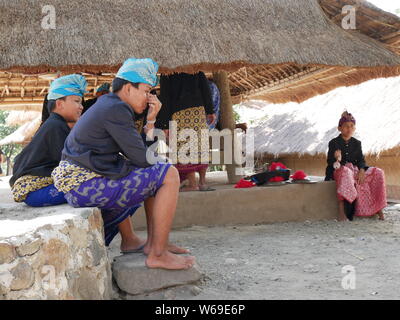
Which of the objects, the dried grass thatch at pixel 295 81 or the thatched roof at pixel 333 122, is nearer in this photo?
the dried grass thatch at pixel 295 81

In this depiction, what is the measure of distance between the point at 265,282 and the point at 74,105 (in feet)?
6.36

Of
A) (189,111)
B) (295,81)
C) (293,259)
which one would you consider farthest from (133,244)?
(295,81)

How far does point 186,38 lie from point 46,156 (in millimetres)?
2545

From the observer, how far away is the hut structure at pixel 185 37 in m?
4.56

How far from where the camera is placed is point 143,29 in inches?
196

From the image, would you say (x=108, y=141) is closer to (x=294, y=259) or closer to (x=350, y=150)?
(x=294, y=259)

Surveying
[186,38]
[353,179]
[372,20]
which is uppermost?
[372,20]

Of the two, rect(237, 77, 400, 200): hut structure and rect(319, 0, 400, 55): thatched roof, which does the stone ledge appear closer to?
rect(319, 0, 400, 55): thatched roof

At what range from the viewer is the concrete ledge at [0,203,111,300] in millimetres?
1870

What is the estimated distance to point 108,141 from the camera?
264 cm

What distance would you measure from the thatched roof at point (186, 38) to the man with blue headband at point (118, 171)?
6.93 ft

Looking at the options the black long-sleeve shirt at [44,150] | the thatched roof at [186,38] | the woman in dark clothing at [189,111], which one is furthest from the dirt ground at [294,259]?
the thatched roof at [186,38]

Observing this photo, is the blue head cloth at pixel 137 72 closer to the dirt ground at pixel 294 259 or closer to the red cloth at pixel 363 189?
the dirt ground at pixel 294 259

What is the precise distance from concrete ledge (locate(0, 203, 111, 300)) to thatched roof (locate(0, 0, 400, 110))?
98.5 inches
